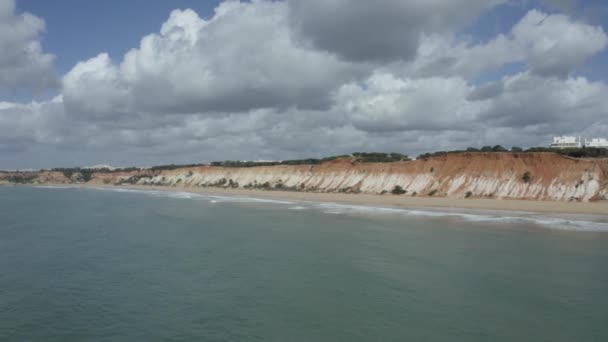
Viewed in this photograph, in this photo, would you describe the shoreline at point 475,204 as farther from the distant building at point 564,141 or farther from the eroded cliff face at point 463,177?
the distant building at point 564,141

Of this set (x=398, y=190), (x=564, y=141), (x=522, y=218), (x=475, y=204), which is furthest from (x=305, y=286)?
(x=564, y=141)

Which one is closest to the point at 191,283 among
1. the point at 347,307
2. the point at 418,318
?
the point at 347,307

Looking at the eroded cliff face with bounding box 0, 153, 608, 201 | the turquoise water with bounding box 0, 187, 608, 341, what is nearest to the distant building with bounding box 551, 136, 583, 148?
the eroded cliff face with bounding box 0, 153, 608, 201

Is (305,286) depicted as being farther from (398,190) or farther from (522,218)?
(398,190)

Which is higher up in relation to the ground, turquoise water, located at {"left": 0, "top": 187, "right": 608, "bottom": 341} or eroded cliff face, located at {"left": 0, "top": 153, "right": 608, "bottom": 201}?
eroded cliff face, located at {"left": 0, "top": 153, "right": 608, "bottom": 201}

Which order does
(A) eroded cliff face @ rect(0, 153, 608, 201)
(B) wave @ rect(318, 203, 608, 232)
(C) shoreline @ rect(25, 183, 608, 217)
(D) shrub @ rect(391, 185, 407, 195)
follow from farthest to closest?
(D) shrub @ rect(391, 185, 407, 195)
(A) eroded cliff face @ rect(0, 153, 608, 201)
(C) shoreline @ rect(25, 183, 608, 217)
(B) wave @ rect(318, 203, 608, 232)

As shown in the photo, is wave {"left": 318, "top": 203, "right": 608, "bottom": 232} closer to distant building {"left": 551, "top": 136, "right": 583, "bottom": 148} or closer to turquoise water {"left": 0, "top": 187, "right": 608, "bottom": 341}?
turquoise water {"left": 0, "top": 187, "right": 608, "bottom": 341}

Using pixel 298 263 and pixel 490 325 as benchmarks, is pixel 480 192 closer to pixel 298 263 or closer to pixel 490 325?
pixel 298 263

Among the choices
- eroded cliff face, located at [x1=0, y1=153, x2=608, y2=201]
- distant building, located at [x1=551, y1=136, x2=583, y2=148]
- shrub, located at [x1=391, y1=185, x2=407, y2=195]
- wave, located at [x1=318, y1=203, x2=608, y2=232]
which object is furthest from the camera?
distant building, located at [x1=551, y1=136, x2=583, y2=148]

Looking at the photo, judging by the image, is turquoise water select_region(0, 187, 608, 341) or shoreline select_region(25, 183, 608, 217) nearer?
turquoise water select_region(0, 187, 608, 341)
